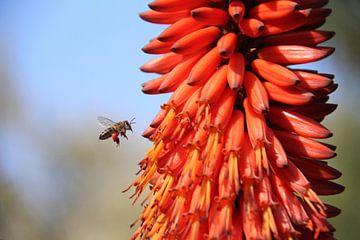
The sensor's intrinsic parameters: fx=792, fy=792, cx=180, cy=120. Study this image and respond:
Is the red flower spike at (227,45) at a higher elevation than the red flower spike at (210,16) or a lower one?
lower

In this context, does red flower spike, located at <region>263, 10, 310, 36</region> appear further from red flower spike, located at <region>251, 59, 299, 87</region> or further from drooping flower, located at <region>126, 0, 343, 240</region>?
red flower spike, located at <region>251, 59, 299, 87</region>

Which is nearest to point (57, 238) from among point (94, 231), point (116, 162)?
point (94, 231)

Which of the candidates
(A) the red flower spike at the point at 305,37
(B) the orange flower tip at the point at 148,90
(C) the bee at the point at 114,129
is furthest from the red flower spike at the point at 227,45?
(C) the bee at the point at 114,129

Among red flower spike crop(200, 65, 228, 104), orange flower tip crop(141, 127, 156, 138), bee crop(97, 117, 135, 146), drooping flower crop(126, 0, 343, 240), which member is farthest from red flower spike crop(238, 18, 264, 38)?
bee crop(97, 117, 135, 146)

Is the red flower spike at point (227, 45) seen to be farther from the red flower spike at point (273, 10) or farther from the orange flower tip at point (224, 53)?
the red flower spike at point (273, 10)

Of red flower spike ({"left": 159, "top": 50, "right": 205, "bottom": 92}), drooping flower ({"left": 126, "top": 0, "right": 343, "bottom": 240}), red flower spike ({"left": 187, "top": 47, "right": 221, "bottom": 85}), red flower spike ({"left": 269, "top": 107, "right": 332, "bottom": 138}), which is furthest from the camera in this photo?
red flower spike ({"left": 159, "top": 50, "right": 205, "bottom": 92})

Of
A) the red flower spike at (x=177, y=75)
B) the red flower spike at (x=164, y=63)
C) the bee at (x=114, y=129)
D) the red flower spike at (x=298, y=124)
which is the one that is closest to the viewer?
the red flower spike at (x=298, y=124)

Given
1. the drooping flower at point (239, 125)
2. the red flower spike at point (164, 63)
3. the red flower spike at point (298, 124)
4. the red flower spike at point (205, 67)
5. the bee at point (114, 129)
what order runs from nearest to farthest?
1. the drooping flower at point (239, 125)
2. the red flower spike at point (298, 124)
3. the red flower spike at point (205, 67)
4. the red flower spike at point (164, 63)
5. the bee at point (114, 129)

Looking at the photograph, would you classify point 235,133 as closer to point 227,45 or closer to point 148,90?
point 227,45

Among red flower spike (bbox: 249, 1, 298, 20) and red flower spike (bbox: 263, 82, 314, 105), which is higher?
red flower spike (bbox: 249, 1, 298, 20)
